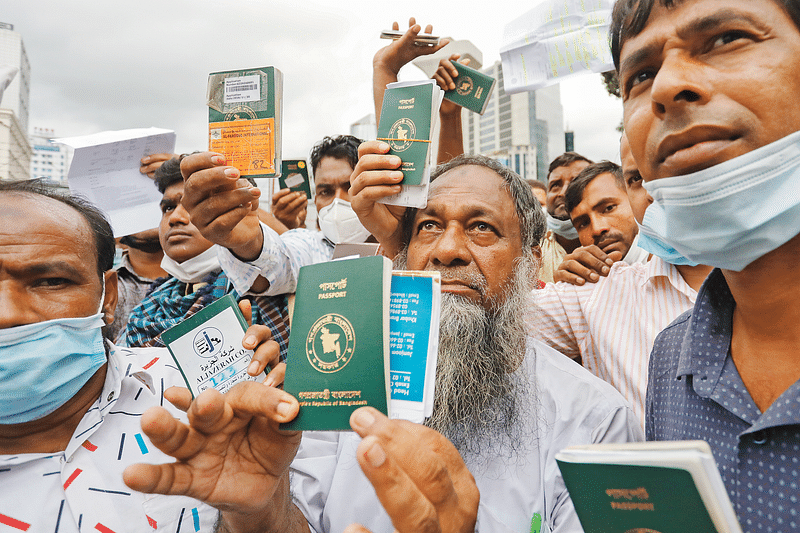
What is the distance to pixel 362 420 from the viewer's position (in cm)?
102

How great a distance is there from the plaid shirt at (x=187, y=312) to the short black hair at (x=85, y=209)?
3.24 ft

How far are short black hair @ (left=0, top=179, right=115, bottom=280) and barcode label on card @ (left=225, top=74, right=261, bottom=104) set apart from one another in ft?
2.47

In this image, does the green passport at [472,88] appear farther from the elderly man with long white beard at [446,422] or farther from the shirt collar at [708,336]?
the shirt collar at [708,336]

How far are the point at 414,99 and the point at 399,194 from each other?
400mm

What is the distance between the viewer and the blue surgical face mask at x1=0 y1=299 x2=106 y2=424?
1.64m

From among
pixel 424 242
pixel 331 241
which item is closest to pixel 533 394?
pixel 424 242

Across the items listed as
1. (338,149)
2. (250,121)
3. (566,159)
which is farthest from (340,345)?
(566,159)

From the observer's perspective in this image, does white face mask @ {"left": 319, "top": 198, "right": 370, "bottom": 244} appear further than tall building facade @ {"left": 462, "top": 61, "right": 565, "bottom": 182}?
No

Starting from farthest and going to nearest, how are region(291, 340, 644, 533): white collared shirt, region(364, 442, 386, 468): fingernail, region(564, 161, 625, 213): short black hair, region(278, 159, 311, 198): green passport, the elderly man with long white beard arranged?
1. region(278, 159, 311, 198): green passport
2. region(564, 161, 625, 213): short black hair
3. region(291, 340, 644, 533): white collared shirt
4. the elderly man with long white beard
5. region(364, 442, 386, 468): fingernail

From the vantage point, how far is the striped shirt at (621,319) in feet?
7.52

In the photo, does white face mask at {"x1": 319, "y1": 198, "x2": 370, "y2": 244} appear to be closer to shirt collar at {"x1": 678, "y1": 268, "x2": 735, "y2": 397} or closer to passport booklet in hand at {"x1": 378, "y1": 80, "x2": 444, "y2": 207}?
passport booklet in hand at {"x1": 378, "y1": 80, "x2": 444, "y2": 207}

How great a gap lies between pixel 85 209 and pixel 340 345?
156 cm

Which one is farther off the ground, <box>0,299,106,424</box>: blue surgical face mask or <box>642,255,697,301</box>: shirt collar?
<box>642,255,697,301</box>: shirt collar

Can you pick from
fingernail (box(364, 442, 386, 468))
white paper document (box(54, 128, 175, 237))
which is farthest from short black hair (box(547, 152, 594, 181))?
fingernail (box(364, 442, 386, 468))
